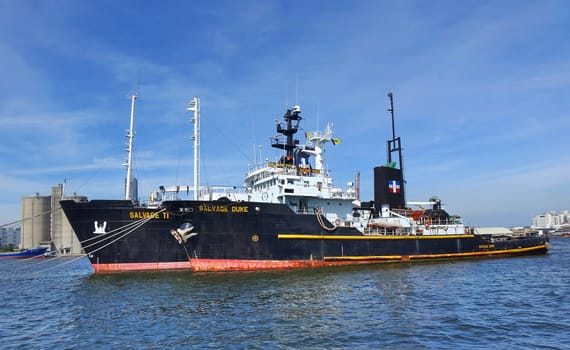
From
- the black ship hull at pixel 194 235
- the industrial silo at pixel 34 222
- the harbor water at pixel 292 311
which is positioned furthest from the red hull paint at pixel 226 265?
the industrial silo at pixel 34 222

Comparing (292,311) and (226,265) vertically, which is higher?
(226,265)

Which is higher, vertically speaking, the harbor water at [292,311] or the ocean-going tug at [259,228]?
the ocean-going tug at [259,228]

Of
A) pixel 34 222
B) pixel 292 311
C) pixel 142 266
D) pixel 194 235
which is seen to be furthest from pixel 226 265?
pixel 34 222

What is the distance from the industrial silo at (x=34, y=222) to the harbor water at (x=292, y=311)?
56029 mm

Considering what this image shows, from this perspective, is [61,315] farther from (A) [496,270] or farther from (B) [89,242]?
(A) [496,270]

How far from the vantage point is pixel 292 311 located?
46.5ft

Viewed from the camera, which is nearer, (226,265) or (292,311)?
(292,311)

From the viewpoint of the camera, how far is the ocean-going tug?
906 inches

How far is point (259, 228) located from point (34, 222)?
65.4 m

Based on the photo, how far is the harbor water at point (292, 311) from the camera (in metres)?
11.2

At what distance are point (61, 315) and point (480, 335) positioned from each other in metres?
13.7

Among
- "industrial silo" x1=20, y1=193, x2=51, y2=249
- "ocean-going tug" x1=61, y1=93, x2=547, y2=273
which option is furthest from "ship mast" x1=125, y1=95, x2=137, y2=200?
"industrial silo" x1=20, y1=193, x2=51, y2=249

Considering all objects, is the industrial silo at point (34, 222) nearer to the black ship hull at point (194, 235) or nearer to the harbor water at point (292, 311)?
the harbor water at point (292, 311)

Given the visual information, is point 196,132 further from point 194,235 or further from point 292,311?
point 292,311
